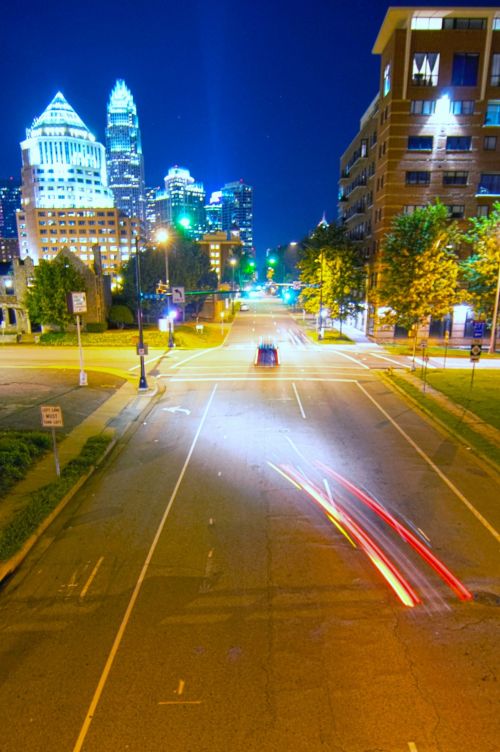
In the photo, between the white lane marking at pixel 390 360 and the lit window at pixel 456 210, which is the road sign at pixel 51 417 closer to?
the white lane marking at pixel 390 360

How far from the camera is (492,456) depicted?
16.0 m

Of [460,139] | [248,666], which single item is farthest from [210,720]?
[460,139]

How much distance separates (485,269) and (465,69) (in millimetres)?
22518

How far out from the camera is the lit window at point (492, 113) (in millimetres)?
49875

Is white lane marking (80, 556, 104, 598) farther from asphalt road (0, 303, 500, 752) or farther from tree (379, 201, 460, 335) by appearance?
tree (379, 201, 460, 335)

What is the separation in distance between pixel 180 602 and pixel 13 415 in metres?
15.4

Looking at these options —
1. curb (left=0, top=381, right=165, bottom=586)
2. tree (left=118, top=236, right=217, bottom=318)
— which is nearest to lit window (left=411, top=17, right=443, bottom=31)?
tree (left=118, top=236, right=217, bottom=318)

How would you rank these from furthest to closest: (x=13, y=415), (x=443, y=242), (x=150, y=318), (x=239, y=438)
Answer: (x=150, y=318) → (x=443, y=242) → (x=13, y=415) → (x=239, y=438)

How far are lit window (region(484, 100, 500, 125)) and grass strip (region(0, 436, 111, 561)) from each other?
5324cm

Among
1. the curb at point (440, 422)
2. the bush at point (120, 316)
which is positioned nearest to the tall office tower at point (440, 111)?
the curb at point (440, 422)

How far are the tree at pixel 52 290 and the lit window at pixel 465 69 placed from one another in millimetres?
43266

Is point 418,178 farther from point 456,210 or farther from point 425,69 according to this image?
point 425,69

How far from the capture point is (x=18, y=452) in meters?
14.9

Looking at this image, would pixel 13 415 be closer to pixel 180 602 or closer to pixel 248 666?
pixel 180 602
